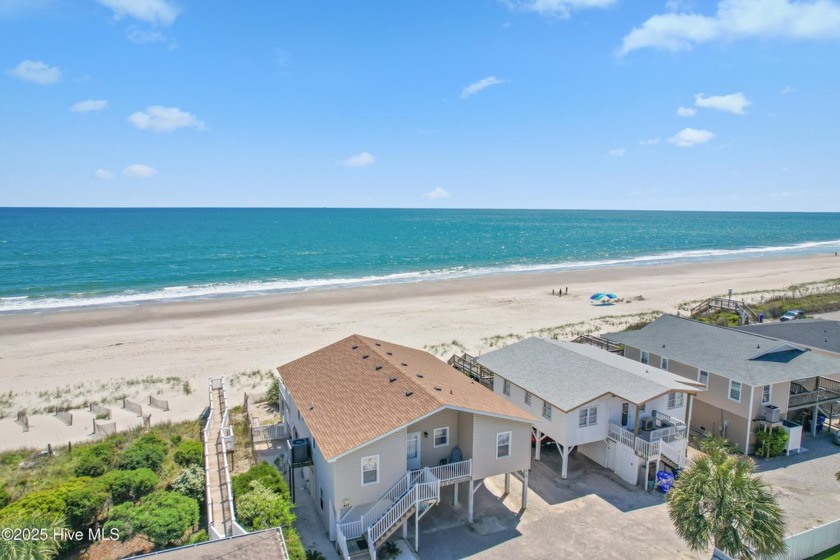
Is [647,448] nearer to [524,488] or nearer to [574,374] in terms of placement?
[574,374]

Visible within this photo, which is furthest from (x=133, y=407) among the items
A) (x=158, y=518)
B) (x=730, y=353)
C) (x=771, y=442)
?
(x=771, y=442)

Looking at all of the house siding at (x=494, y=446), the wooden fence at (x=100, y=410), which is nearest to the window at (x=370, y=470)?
the house siding at (x=494, y=446)

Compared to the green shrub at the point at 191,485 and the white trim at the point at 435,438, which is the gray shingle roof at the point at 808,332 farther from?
the green shrub at the point at 191,485

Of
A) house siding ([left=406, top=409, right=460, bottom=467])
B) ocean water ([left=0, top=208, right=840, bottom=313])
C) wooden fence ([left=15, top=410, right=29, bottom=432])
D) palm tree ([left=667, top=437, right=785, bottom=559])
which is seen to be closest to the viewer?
palm tree ([left=667, top=437, right=785, bottom=559])

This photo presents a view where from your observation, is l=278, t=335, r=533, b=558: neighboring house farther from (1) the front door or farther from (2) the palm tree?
(2) the palm tree

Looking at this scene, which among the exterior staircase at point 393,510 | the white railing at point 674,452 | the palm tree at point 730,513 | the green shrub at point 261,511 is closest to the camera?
the palm tree at point 730,513

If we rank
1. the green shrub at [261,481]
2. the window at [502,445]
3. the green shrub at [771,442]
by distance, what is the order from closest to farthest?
1. the green shrub at [261,481]
2. the window at [502,445]
3. the green shrub at [771,442]

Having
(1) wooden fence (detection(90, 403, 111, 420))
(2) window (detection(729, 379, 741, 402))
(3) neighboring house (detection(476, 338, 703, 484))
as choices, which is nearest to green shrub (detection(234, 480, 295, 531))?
(3) neighboring house (detection(476, 338, 703, 484))
